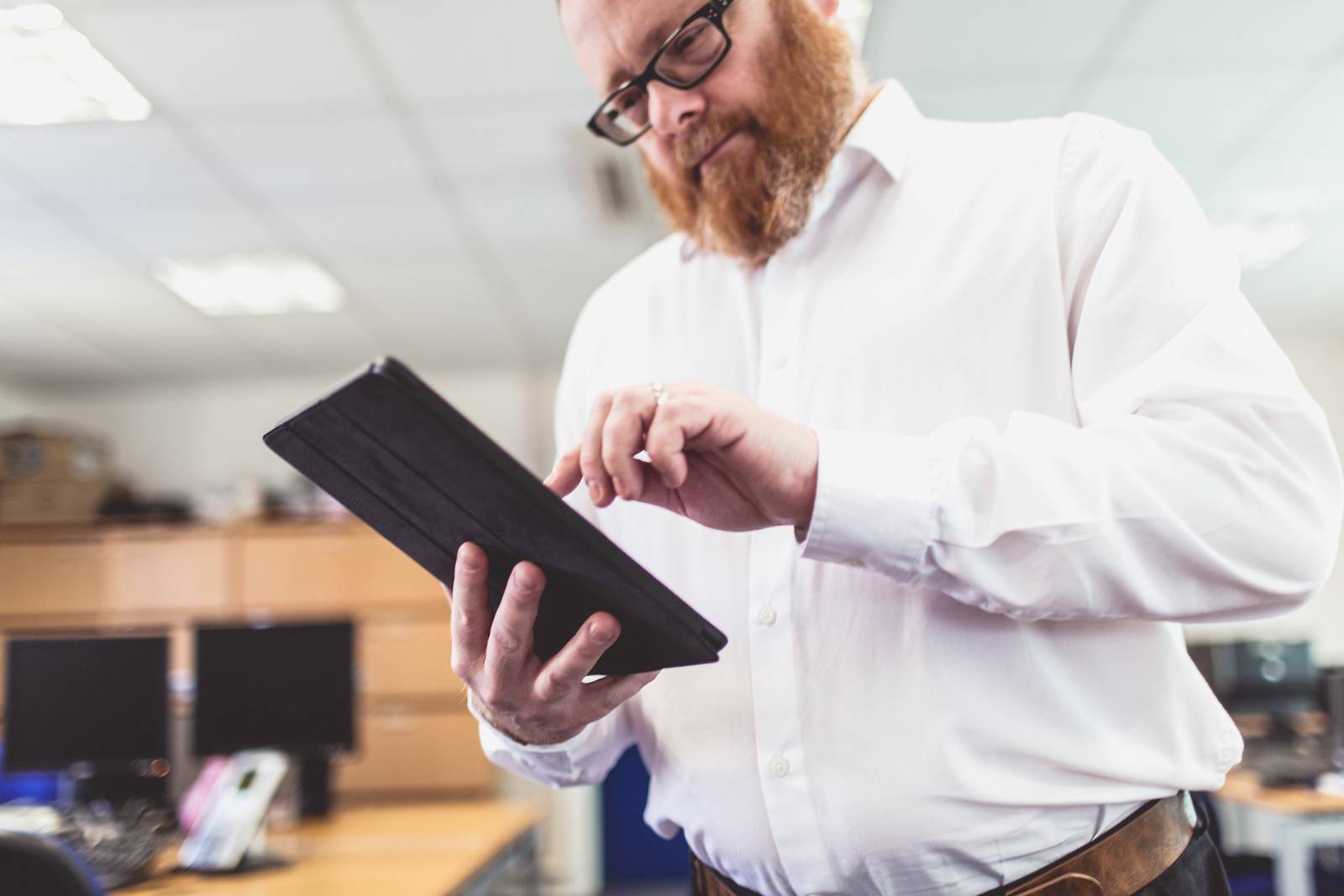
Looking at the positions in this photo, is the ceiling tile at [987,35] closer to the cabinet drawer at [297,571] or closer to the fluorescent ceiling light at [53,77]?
the fluorescent ceiling light at [53,77]

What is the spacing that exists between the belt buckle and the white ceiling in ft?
7.64

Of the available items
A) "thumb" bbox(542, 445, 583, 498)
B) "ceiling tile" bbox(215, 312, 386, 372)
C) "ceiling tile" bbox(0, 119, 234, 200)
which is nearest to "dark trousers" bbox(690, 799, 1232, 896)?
"thumb" bbox(542, 445, 583, 498)

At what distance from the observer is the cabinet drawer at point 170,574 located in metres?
5.39

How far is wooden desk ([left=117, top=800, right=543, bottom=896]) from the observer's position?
6.91 feet

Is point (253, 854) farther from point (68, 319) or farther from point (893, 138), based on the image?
point (68, 319)

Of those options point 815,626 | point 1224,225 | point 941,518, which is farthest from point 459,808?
point 1224,225

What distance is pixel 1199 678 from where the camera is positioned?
0.82 meters

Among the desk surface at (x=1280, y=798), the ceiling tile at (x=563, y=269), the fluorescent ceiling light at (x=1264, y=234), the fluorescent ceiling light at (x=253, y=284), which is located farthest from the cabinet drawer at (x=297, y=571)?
the fluorescent ceiling light at (x=1264, y=234)

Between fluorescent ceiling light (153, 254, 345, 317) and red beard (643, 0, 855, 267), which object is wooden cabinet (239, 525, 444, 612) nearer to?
fluorescent ceiling light (153, 254, 345, 317)

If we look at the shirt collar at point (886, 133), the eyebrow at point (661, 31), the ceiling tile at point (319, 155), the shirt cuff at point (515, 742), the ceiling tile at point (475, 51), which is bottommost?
the shirt cuff at point (515, 742)

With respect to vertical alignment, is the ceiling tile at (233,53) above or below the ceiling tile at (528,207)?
above

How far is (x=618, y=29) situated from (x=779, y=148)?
0.21 m

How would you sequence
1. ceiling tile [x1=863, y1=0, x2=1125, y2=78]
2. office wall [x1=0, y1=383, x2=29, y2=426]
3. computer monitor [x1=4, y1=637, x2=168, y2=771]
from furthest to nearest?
1. office wall [x1=0, y1=383, x2=29, y2=426]
2. computer monitor [x1=4, y1=637, x2=168, y2=771]
3. ceiling tile [x1=863, y1=0, x2=1125, y2=78]

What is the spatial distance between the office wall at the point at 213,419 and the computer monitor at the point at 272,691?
312cm
